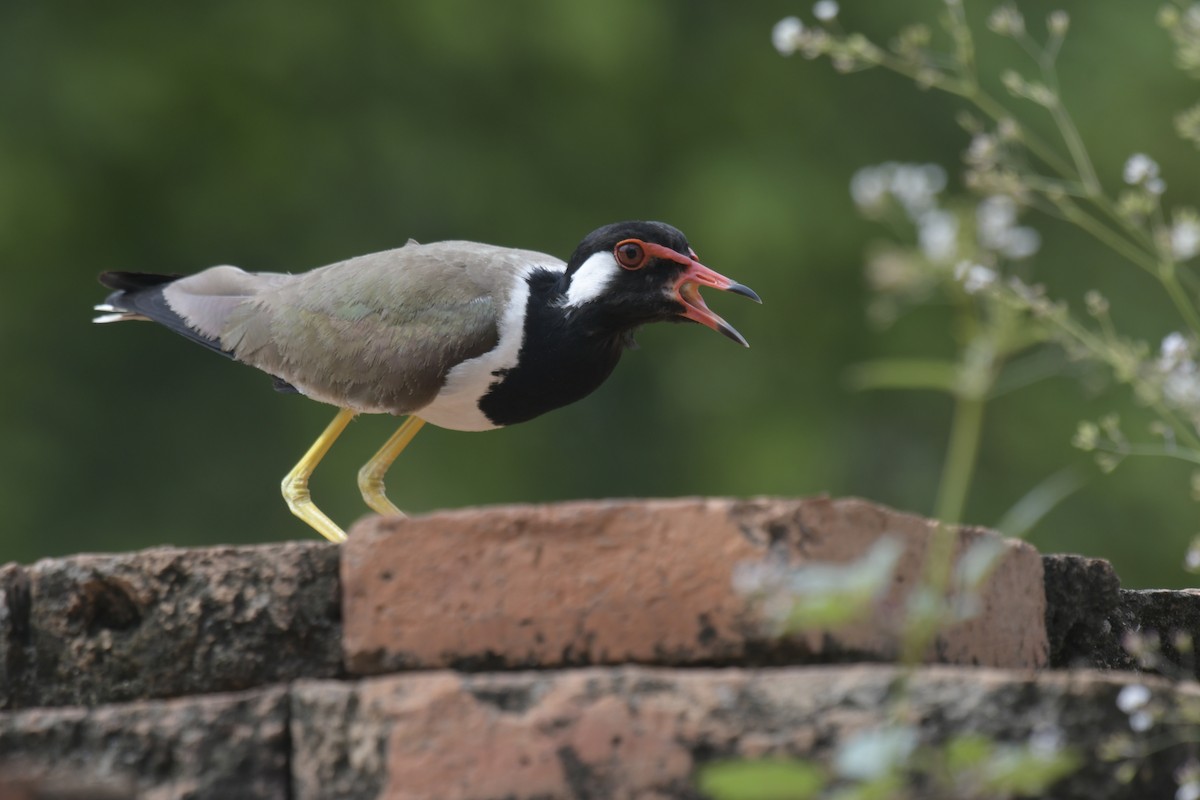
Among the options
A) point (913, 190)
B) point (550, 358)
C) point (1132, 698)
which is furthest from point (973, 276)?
point (550, 358)

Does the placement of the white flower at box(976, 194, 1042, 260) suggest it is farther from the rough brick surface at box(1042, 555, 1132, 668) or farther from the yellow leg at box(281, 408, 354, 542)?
the yellow leg at box(281, 408, 354, 542)

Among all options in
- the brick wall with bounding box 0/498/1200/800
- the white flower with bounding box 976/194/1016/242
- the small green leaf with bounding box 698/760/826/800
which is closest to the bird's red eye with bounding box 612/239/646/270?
the brick wall with bounding box 0/498/1200/800

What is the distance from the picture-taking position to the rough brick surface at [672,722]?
9.67 feet

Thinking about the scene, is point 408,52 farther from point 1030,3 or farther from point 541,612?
point 541,612

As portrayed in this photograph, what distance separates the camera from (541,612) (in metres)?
3.16

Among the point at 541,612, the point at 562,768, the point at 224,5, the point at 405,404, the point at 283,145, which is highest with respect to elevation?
the point at 224,5

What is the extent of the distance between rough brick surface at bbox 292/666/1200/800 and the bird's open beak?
2.11m

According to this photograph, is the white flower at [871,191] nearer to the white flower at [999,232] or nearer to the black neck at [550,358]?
the white flower at [999,232]

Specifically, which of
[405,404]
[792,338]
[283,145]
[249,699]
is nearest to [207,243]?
[283,145]

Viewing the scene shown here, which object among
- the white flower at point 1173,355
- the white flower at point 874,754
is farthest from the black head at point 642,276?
the white flower at point 874,754

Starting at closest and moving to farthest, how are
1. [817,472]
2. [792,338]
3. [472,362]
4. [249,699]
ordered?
1. [249,699]
2. [472,362]
3. [817,472]
4. [792,338]

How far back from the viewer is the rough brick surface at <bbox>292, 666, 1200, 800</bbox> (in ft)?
9.67

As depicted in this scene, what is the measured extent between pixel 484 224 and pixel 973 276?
11.4 metres

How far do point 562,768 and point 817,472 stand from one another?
36.0ft
